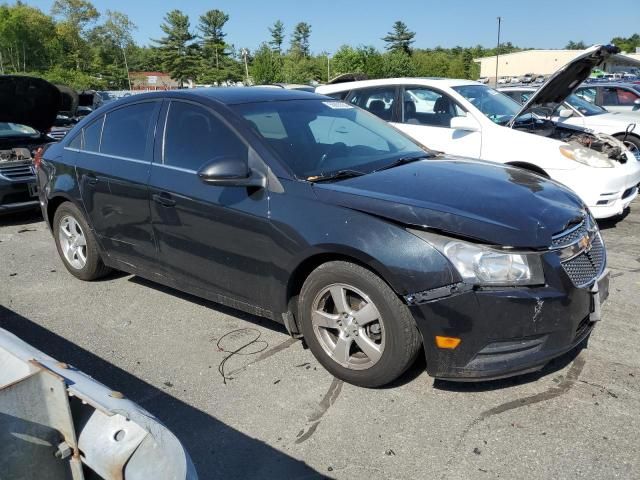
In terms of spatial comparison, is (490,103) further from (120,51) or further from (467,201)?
(120,51)

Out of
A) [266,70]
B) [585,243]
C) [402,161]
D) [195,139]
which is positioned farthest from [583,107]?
[266,70]

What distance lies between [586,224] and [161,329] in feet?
9.66

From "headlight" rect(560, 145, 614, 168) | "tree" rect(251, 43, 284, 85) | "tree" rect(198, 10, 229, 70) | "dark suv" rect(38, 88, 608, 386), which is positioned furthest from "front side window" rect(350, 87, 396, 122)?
"tree" rect(198, 10, 229, 70)

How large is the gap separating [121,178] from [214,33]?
334ft

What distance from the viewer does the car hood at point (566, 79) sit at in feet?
20.8

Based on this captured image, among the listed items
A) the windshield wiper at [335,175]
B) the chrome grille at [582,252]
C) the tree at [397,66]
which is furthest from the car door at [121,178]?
the tree at [397,66]

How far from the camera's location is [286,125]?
152 inches

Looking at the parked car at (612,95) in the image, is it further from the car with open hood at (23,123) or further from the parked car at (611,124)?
the car with open hood at (23,123)

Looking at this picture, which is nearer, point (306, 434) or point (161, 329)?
point (306, 434)

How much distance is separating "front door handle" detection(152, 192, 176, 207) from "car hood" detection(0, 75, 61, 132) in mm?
4465

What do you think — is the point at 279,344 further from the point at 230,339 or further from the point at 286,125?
the point at 286,125

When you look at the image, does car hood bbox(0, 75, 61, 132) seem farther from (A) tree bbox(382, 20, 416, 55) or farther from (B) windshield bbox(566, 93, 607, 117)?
(A) tree bbox(382, 20, 416, 55)

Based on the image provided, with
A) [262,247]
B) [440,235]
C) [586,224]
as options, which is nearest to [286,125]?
[262,247]

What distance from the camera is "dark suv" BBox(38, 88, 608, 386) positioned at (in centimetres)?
282
